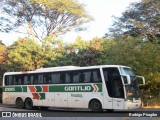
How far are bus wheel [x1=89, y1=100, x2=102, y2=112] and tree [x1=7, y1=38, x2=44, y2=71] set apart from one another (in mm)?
18336

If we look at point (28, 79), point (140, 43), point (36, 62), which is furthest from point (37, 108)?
point (36, 62)

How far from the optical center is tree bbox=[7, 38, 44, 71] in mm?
37406

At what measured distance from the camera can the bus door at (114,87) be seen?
60.7 feet

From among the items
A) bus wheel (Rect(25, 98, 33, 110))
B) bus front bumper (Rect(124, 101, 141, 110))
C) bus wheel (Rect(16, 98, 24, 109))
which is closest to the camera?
bus front bumper (Rect(124, 101, 141, 110))

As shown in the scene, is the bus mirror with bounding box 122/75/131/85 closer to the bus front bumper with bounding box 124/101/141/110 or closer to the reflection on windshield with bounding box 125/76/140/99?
the reflection on windshield with bounding box 125/76/140/99

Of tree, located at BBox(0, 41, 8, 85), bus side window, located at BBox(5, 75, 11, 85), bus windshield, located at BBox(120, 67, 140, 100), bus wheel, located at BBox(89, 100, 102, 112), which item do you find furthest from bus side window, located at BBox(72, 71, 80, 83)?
tree, located at BBox(0, 41, 8, 85)

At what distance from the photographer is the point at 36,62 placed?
124ft

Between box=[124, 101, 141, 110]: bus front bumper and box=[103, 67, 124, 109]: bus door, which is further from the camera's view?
box=[103, 67, 124, 109]: bus door

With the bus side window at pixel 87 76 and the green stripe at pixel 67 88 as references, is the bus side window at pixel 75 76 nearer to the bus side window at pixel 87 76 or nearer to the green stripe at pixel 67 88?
the green stripe at pixel 67 88

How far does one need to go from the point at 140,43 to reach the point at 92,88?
9986 millimetres

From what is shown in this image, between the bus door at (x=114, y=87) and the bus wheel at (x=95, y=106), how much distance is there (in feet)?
2.55

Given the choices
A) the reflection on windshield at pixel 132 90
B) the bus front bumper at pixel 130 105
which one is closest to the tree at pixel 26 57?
the reflection on windshield at pixel 132 90

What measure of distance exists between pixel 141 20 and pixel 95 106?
23.0 metres

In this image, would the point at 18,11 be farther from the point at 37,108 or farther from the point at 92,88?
the point at 92,88
